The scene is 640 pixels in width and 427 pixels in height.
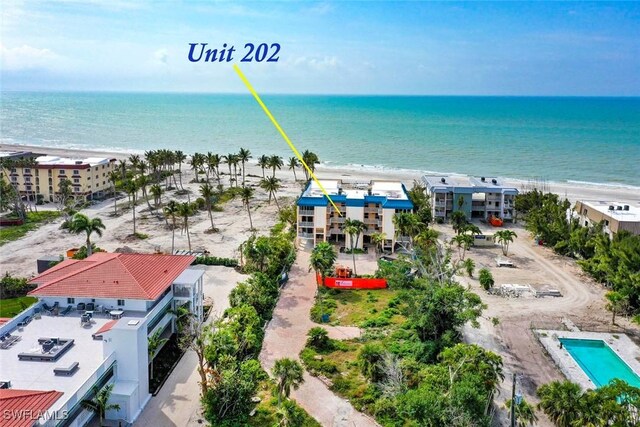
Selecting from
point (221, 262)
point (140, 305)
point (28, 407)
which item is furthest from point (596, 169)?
point (28, 407)

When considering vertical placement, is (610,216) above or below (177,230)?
above

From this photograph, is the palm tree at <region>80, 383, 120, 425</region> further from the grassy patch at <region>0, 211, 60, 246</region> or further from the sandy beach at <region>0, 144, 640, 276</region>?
the grassy patch at <region>0, 211, 60, 246</region>

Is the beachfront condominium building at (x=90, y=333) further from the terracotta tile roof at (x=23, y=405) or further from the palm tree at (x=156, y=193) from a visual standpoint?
the palm tree at (x=156, y=193)

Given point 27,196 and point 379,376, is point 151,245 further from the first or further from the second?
point 379,376

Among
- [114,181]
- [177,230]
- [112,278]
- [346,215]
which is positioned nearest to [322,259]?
[346,215]

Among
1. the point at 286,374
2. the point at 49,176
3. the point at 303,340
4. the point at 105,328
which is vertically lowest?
the point at 303,340

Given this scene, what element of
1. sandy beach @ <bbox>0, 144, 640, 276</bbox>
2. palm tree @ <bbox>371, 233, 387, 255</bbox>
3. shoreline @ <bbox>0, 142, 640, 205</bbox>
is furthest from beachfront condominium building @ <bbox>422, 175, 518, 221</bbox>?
sandy beach @ <bbox>0, 144, 640, 276</bbox>

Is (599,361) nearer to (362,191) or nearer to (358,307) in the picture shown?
(358,307)

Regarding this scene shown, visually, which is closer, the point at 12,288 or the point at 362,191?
the point at 12,288
